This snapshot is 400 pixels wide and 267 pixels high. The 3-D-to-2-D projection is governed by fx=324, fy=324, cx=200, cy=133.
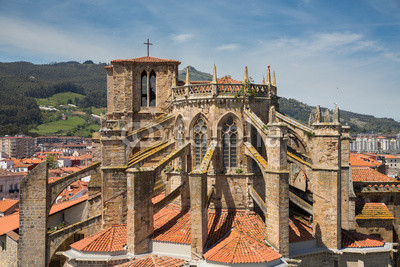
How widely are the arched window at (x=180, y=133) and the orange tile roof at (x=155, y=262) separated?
742 cm

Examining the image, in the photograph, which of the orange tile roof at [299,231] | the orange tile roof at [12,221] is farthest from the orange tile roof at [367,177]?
the orange tile roof at [12,221]

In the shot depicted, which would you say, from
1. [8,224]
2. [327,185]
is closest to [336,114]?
[327,185]

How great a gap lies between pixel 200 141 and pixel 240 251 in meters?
7.23

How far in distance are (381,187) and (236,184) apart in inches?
463

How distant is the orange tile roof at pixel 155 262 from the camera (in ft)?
51.2

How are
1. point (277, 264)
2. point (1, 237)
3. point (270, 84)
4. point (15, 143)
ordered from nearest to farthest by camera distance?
point (277, 264), point (270, 84), point (1, 237), point (15, 143)

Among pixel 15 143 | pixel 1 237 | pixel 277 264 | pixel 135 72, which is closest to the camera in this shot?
pixel 277 264

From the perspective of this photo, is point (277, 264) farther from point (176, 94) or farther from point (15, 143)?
point (15, 143)

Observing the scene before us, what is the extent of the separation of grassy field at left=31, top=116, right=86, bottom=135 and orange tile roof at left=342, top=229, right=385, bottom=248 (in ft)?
589

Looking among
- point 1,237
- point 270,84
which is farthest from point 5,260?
point 270,84

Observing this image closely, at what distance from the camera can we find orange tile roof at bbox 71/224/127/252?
16.9 meters

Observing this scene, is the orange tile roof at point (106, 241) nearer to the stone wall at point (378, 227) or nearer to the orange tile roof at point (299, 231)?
the orange tile roof at point (299, 231)

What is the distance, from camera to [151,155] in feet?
62.0

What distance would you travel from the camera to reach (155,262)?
15828mm
